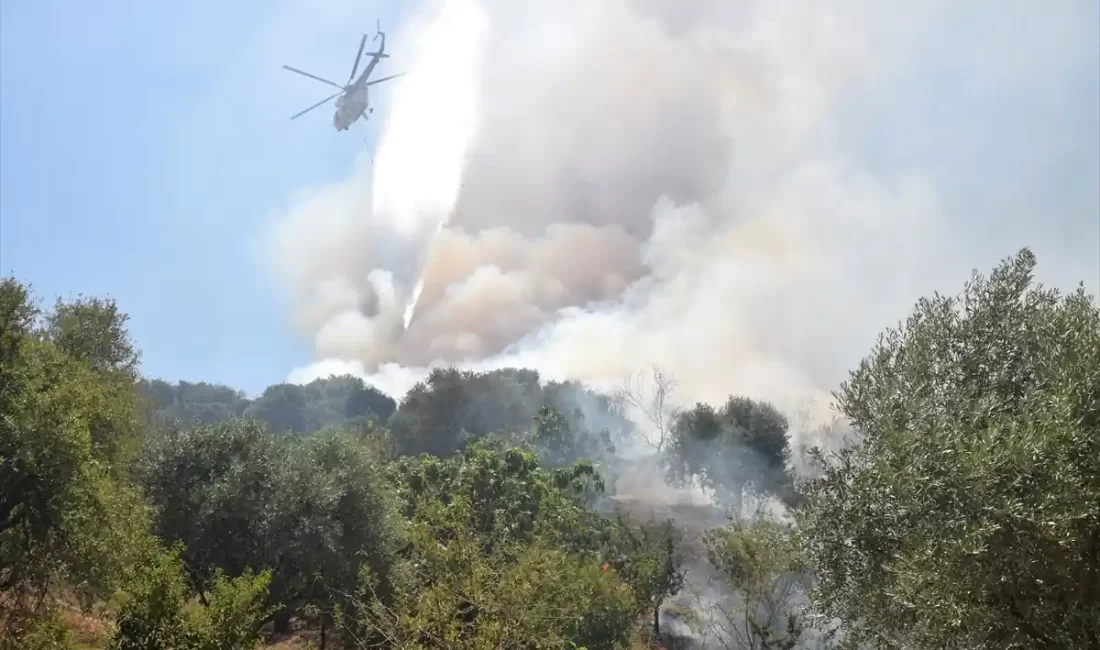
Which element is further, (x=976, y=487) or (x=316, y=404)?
(x=316, y=404)

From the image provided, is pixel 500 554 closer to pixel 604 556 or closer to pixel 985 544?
pixel 985 544

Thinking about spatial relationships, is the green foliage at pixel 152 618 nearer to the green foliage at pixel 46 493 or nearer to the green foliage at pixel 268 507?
the green foliage at pixel 46 493

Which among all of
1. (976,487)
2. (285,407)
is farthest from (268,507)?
(285,407)

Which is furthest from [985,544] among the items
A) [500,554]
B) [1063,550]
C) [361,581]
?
[361,581]

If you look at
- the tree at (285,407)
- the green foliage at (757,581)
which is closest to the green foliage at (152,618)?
the green foliage at (757,581)

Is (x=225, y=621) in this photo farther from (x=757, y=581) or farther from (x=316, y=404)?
(x=316, y=404)

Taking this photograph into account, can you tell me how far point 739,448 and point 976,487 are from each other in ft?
308

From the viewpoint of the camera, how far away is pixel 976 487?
14.8 meters

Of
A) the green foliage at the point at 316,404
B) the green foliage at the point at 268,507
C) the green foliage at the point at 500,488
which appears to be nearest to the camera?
the green foliage at the point at 268,507

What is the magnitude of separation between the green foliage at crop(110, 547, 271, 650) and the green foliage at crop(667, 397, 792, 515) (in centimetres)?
9328

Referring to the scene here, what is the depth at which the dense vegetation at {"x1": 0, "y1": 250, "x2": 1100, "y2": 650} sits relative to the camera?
14.6 m

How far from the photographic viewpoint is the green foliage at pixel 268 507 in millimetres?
34062

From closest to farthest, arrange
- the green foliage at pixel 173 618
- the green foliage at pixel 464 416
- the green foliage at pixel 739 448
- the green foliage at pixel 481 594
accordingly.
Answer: the green foliage at pixel 173 618, the green foliage at pixel 481 594, the green foliage at pixel 739 448, the green foliage at pixel 464 416

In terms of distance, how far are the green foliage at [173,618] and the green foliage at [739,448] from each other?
93277 mm
